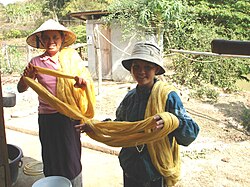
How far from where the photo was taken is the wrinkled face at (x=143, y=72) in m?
1.68

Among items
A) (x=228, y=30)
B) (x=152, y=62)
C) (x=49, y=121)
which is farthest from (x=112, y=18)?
(x=152, y=62)

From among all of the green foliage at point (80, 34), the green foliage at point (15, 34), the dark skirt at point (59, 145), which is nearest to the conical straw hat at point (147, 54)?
the dark skirt at point (59, 145)

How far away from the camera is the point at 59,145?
2.38 metres

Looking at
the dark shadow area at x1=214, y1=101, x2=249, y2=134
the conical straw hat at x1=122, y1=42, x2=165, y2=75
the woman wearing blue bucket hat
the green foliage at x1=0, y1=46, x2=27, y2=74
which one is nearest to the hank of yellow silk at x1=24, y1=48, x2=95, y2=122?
the woman wearing blue bucket hat

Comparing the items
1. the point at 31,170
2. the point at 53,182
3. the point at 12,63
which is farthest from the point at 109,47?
the point at 53,182

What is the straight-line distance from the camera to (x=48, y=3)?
790 inches

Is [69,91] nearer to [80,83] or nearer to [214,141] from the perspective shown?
[80,83]

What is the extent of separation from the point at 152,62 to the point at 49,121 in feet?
3.61

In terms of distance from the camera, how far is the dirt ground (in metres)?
3.31

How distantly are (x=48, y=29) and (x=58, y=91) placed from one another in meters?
0.47

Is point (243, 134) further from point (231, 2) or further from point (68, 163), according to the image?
point (231, 2)

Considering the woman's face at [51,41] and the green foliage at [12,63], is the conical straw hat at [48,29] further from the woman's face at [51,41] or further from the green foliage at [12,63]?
the green foliage at [12,63]

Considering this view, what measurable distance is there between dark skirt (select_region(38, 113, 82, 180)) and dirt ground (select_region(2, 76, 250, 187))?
4.28ft

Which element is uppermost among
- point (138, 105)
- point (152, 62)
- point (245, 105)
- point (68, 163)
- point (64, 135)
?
point (152, 62)
